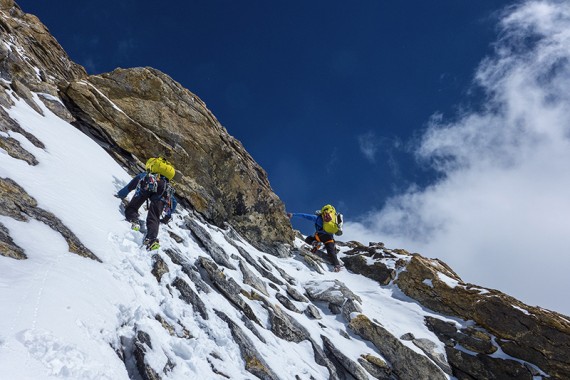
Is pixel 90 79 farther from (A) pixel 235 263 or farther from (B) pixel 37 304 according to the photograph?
(B) pixel 37 304

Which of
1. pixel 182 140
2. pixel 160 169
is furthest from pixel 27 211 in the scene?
pixel 182 140

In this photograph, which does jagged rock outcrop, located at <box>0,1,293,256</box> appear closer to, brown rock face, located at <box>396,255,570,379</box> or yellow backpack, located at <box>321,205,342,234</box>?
yellow backpack, located at <box>321,205,342,234</box>

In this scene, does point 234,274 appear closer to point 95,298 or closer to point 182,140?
point 95,298

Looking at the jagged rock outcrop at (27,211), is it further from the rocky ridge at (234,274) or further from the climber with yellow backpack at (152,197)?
the climber with yellow backpack at (152,197)

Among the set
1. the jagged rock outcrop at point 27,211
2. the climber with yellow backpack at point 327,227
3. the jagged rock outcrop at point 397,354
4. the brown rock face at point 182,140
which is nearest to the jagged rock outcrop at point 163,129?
the brown rock face at point 182,140

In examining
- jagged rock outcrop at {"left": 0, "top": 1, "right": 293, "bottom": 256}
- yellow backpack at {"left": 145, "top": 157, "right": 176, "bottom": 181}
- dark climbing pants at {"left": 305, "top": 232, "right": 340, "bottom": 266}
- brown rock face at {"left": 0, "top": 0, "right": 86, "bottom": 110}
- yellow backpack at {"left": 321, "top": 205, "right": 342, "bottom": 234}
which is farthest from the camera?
dark climbing pants at {"left": 305, "top": 232, "right": 340, "bottom": 266}

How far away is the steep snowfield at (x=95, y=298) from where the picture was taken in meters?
5.06

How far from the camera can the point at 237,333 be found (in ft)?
29.5

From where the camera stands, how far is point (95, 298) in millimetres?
6531

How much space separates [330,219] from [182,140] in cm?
929

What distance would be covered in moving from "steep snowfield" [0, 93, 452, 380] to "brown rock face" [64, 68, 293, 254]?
112 inches

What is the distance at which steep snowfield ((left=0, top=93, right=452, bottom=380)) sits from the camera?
5.06 m

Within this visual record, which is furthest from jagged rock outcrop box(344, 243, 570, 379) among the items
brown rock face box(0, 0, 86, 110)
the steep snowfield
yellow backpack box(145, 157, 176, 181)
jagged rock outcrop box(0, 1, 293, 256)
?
brown rock face box(0, 0, 86, 110)

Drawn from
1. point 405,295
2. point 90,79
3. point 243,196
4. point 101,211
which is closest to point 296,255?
point 243,196
